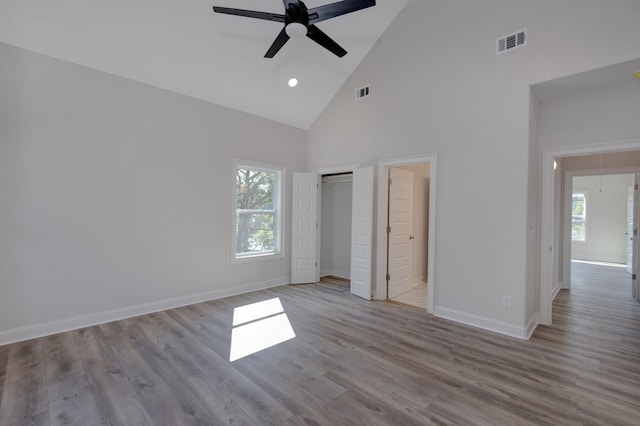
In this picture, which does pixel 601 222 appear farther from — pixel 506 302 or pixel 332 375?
pixel 332 375

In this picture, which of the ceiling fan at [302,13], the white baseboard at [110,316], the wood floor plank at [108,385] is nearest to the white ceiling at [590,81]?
the ceiling fan at [302,13]

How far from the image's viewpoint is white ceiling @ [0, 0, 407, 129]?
297cm

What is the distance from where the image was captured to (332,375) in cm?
244

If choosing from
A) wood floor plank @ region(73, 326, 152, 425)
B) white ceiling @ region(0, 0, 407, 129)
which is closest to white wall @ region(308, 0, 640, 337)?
white ceiling @ region(0, 0, 407, 129)

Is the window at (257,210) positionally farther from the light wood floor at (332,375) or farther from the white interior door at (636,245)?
the white interior door at (636,245)

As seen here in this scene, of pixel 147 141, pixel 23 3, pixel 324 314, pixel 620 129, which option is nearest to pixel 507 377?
pixel 324 314

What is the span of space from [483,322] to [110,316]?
464 centimetres

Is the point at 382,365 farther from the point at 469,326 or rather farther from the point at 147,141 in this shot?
the point at 147,141

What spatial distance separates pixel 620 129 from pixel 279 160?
4618 millimetres

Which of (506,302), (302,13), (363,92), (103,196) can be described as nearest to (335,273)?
(506,302)

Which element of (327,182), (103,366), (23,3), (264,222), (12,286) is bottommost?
(103,366)

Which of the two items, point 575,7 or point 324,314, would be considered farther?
point 324,314

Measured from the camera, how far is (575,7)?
285 centimetres

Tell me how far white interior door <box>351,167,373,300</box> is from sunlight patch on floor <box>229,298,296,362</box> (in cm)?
137
